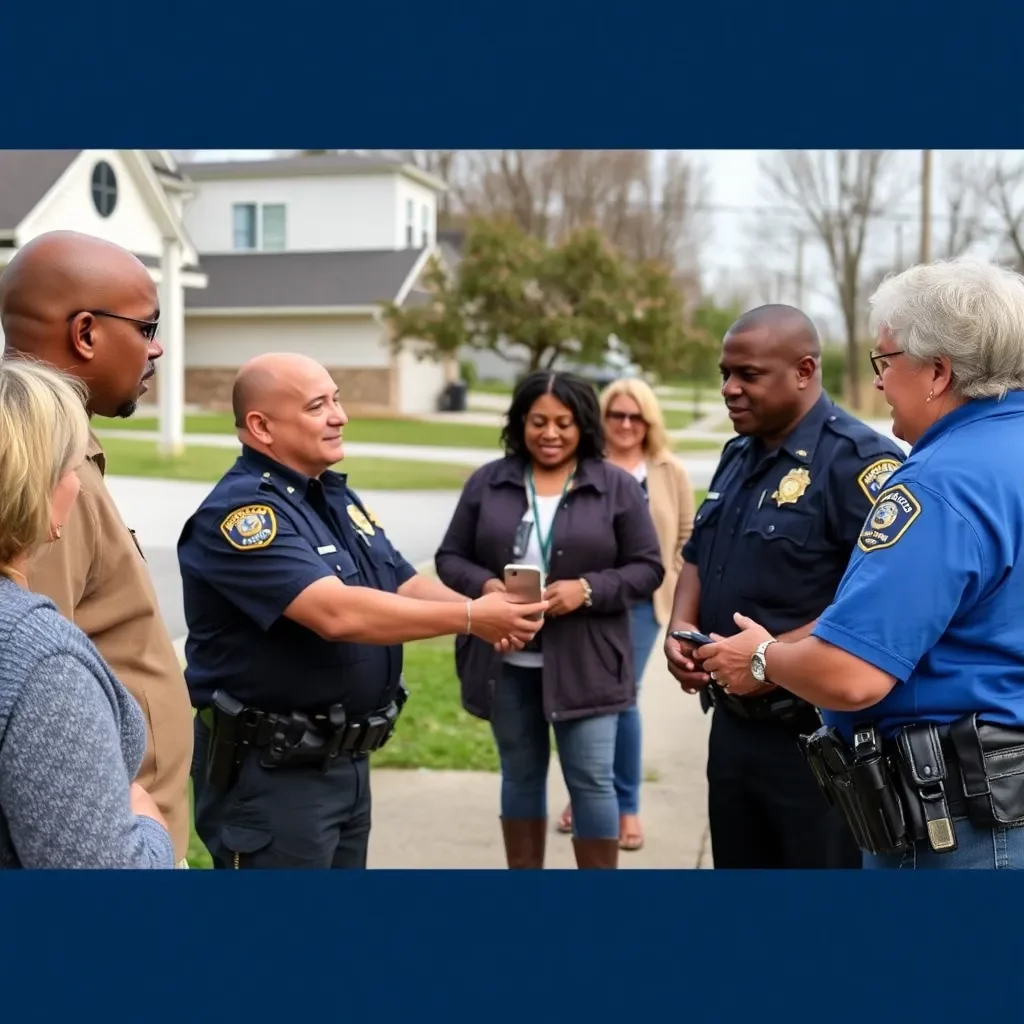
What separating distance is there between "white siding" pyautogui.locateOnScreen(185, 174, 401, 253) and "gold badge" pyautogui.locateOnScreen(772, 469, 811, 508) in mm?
29668

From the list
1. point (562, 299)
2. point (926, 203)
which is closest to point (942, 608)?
point (562, 299)

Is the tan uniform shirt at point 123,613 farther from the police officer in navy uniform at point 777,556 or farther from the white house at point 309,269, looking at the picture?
the white house at point 309,269

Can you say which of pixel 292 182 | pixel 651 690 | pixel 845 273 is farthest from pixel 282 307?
pixel 651 690

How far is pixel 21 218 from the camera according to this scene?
48.5 feet

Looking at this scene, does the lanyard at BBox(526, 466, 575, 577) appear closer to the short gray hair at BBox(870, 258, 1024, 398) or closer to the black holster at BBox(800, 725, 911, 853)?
the black holster at BBox(800, 725, 911, 853)

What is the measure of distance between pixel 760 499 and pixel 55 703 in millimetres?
2216

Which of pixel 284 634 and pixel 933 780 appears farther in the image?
pixel 284 634

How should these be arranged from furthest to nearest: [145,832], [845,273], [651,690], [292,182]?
[845,273] < [292,182] < [651,690] < [145,832]

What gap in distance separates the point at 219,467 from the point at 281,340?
433 inches

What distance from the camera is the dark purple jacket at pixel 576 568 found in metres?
4.03

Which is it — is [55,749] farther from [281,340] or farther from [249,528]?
[281,340]

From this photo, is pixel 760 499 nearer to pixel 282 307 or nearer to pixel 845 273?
pixel 282 307

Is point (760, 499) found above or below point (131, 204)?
below

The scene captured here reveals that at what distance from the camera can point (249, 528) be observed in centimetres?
292
